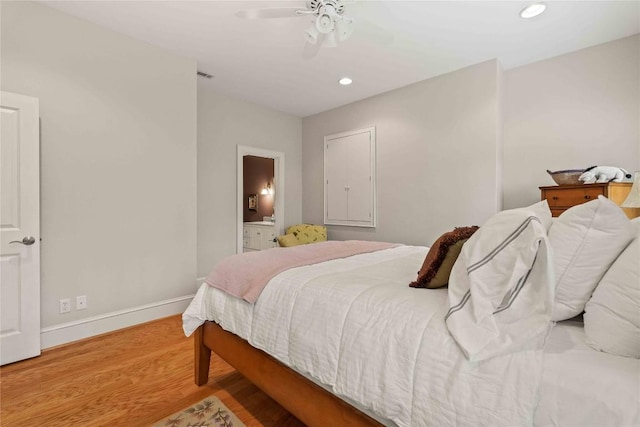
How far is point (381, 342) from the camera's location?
1015mm

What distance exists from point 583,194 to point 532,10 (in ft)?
5.15

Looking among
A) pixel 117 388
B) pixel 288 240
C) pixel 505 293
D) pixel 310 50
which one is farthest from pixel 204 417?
pixel 310 50

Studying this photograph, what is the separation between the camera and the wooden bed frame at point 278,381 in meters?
1.16

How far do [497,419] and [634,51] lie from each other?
3729mm

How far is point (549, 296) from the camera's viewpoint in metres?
0.83

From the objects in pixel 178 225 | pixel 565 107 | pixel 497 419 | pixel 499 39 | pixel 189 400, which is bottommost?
pixel 189 400

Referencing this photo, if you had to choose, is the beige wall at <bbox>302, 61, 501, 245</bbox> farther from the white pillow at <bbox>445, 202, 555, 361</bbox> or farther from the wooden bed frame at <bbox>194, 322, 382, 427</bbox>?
the wooden bed frame at <bbox>194, 322, 382, 427</bbox>

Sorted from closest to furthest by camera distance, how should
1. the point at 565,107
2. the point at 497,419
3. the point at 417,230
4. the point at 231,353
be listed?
the point at 497,419, the point at 231,353, the point at 565,107, the point at 417,230

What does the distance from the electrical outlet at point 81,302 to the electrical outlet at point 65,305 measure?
55 mm

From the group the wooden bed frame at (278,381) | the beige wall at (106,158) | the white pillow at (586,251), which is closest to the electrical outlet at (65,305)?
the beige wall at (106,158)

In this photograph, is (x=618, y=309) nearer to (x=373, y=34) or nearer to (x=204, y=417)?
(x=204, y=417)

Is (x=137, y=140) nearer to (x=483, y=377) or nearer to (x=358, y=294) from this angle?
(x=358, y=294)

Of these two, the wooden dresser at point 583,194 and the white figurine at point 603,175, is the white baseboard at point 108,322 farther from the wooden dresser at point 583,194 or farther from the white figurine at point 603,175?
the white figurine at point 603,175

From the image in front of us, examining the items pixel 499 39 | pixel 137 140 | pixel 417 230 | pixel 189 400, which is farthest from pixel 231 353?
pixel 499 39
